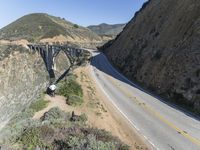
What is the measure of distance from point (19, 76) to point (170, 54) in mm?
73961

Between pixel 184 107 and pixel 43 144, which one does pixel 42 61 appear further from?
pixel 43 144

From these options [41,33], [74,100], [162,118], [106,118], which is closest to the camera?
[162,118]

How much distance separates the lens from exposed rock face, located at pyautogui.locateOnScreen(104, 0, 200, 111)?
101 ft

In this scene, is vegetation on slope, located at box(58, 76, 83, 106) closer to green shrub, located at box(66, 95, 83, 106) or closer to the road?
green shrub, located at box(66, 95, 83, 106)

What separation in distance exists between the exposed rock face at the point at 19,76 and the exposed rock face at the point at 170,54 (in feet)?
129

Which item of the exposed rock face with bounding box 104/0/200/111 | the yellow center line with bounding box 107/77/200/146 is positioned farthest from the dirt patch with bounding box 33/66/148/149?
the exposed rock face with bounding box 104/0/200/111

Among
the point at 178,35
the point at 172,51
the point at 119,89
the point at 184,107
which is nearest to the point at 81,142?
the point at 184,107

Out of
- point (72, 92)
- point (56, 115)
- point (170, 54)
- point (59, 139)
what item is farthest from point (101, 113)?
point (170, 54)

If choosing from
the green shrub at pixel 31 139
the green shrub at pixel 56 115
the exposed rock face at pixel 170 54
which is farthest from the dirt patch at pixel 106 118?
the exposed rock face at pixel 170 54

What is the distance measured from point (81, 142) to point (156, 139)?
7.84 metres

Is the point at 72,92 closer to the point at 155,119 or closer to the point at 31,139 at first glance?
the point at 155,119

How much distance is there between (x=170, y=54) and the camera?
123 ft

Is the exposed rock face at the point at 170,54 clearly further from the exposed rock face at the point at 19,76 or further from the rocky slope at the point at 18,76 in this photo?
the exposed rock face at the point at 19,76

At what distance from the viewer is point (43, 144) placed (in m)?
13.9
